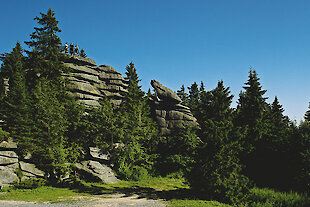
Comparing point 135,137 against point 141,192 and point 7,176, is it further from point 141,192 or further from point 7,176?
point 7,176

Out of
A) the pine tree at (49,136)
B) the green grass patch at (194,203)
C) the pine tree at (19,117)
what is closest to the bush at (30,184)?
the pine tree at (49,136)

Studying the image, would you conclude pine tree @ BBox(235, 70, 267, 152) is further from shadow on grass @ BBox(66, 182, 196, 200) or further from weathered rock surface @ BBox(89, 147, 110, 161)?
weathered rock surface @ BBox(89, 147, 110, 161)

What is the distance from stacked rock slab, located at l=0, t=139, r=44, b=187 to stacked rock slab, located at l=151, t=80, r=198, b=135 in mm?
20751

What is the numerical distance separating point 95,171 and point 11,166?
28.6 ft

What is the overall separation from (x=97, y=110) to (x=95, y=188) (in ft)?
39.0

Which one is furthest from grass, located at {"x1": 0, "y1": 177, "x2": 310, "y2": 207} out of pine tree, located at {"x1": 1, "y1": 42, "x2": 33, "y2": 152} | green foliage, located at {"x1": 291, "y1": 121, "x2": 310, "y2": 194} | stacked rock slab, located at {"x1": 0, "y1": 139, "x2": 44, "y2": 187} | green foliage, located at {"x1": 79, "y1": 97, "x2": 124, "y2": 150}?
green foliage, located at {"x1": 79, "y1": 97, "x2": 124, "y2": 150}

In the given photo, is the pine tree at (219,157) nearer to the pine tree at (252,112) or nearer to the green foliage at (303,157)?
the green foliage at (303,157)

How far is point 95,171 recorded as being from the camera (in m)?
23.4

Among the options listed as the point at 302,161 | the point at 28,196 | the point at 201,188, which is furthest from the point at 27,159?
the point at 302,161

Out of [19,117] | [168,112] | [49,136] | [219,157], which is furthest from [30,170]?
[168,112]

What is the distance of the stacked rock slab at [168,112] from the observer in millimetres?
35188

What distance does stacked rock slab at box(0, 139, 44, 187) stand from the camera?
18.4 meters

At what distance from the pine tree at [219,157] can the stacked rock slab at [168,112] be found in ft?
62.2

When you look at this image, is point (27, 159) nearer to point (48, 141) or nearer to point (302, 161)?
point (48, 141)
